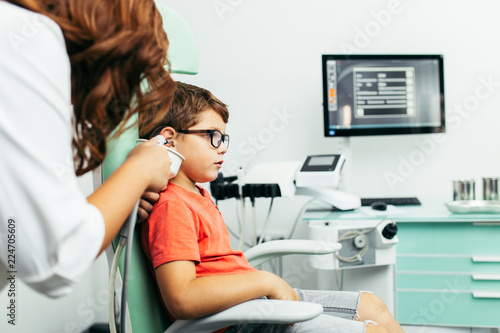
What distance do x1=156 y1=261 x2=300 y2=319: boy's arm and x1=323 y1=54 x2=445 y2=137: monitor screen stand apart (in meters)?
1.22

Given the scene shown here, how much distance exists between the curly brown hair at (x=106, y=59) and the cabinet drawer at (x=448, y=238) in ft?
3.98

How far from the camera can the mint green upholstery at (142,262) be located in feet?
2.66

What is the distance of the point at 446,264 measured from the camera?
5.31ft

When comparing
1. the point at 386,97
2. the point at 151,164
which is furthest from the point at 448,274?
the point at 151,164

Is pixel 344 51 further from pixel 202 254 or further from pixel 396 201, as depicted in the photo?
pixel 202 254

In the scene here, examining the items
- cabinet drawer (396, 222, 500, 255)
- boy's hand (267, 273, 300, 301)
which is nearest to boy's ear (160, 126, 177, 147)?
boy's hand (267, 273, 300, 301)

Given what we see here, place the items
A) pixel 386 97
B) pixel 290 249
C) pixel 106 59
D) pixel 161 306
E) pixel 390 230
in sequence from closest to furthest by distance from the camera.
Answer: pixel 106 59
pixel 161 306
pixel 290 249
pixel 390 230
pixel 386 97

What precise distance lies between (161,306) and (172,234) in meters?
0.17

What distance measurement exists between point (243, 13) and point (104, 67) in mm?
1798

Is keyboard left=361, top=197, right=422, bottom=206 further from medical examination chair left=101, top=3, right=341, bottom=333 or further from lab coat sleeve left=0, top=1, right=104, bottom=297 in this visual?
lab coat sleeve left=0, top=1, right=104, bottom=297

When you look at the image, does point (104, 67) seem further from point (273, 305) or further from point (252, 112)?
point (252, 112)

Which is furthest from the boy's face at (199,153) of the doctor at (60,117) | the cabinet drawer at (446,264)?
the cabinet drawer at (446,264)

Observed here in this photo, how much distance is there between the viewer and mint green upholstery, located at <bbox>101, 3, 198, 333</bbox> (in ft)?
2.66

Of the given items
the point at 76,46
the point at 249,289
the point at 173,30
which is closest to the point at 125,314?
the point at 249,289
